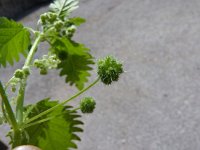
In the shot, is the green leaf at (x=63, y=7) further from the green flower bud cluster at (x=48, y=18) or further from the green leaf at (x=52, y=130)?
the green leaf at (x=52, y=130)

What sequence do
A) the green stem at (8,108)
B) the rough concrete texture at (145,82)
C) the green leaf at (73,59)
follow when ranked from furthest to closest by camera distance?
the rough concrete texture at (145,82) → the green leaf at (73,59) → the green stem at (8,108)

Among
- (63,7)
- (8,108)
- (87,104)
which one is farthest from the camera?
(63,7)

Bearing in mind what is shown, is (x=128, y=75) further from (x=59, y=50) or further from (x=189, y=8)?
(x=59, y=50)

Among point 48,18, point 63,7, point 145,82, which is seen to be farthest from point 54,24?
point 145,82

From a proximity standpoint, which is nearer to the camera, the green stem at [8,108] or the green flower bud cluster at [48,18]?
the green stem at [8,108]

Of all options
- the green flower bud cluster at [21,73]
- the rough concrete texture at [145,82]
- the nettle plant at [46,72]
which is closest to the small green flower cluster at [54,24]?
the nettle plant at [46,72]

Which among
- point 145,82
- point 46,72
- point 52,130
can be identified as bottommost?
point 145,82

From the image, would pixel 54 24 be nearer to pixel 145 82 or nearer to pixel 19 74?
pixel 19 74

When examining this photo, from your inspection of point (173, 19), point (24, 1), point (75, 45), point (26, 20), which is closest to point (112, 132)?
point (173, 19)

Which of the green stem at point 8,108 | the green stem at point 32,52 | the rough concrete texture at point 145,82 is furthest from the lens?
the rough concrete texture at point 145,82
